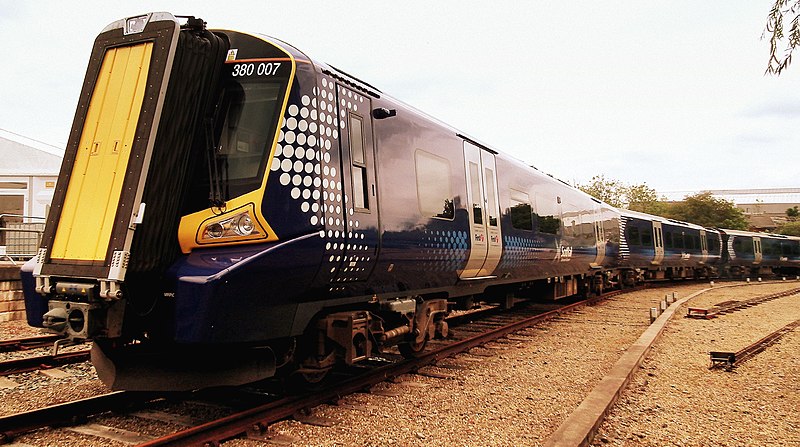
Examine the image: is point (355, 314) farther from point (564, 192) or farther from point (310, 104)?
point (564, 192)

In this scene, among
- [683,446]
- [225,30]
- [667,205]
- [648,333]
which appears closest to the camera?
[683,446]

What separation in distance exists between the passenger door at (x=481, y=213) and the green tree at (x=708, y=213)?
2490 inches

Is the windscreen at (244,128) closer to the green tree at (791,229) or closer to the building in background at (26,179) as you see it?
the building in background at (26,179)

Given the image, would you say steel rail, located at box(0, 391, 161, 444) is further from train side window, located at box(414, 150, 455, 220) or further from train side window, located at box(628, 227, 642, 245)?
train side window, located at box(628, 227, 642, 245)

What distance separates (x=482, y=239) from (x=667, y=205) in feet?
221

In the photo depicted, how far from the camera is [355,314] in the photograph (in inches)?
205

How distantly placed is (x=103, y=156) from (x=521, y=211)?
6.96m

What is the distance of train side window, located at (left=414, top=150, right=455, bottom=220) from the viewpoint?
6.41m

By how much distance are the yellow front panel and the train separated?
0.04ft

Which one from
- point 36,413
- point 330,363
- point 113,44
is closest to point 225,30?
point 113,44

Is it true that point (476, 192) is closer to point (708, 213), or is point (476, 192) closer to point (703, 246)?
point (703, 246)

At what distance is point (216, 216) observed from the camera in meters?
4.29

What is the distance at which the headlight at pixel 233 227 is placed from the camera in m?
4.21

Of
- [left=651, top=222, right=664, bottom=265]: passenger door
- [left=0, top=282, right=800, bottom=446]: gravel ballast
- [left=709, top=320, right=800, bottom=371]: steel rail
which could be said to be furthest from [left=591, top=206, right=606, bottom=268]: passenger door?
[left=651, top=222, right=664, bottom=265]: passenger door
